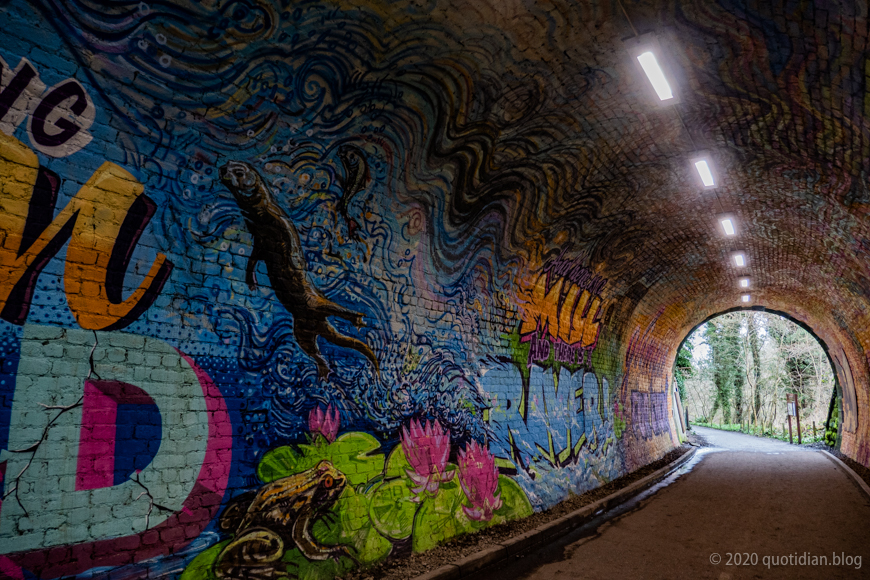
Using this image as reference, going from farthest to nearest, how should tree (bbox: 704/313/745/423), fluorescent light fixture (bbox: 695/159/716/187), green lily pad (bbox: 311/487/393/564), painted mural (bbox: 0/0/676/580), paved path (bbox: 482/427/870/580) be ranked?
tree (bbox: 704/313/745/423), fluorescent light fixture (bbox: 695/159/716/187), paved path (bbox: 482/427/870/580), green lily pad (bbox: 311/487/393/564), painted mural (bbox: 0/0/676/580)

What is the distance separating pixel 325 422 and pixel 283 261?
5.13 feet

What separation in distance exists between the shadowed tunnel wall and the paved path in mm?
1211

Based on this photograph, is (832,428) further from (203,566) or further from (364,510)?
(203,566)

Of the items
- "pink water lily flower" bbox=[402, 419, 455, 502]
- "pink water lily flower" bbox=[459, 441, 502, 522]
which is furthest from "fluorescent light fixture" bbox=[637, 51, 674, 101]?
"pink water lily flower" bbox=[459, 441, 502, 522]

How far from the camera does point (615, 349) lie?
44.9 feet

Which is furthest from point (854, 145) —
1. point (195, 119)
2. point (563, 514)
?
point (195, 119)

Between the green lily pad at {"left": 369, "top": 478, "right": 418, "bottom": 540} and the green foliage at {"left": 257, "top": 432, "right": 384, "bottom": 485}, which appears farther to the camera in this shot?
the green lily pad at {"left": 369, "top": 478, "right": 418, "bottom": 540}

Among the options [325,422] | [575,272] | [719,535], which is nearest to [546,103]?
[325,422]

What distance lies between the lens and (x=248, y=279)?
459cm

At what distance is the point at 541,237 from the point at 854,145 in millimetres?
4171

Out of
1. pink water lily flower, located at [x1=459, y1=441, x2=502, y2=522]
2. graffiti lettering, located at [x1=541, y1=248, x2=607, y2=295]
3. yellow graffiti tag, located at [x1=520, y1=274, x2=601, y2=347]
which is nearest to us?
pink water lily flower, located at [x1=459, y1=441, x2=502, y2=522]

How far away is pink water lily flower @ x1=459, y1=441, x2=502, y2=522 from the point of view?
685cm

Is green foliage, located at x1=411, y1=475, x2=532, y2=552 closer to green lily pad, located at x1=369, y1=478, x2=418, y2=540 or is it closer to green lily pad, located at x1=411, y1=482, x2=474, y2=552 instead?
green lily pad, located at x1=411, y1=482, x2=474, y2=552

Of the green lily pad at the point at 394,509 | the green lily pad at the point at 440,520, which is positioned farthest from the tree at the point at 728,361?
the green lily pad at the point at 394,509
